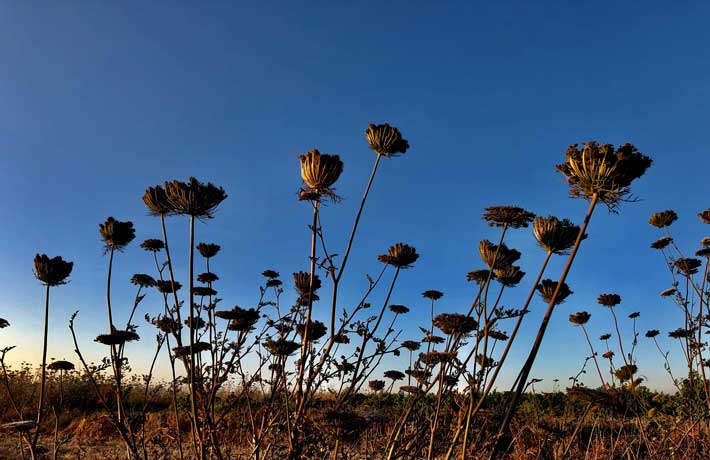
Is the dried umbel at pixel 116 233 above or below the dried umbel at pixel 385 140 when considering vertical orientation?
below

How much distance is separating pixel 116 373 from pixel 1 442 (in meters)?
8.31

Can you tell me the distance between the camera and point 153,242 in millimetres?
6555

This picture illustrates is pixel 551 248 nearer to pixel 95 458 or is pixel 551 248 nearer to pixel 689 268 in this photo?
pixel 689 268

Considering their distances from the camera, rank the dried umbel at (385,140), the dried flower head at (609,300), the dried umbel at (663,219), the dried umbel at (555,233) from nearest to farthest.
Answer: the dried umbel at (555,233)
the dried umbel at (385,140)
the dried umbel at (663,219)
the dried flower head at (609,300)

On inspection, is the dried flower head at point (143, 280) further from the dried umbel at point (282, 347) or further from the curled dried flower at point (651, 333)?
the curled dried flower at point (651, 333)

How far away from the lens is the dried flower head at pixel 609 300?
999 centimetres

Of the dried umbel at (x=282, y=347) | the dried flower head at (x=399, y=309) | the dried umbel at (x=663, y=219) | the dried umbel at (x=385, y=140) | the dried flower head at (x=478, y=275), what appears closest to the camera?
the dried umbel at (x=385, y=140)

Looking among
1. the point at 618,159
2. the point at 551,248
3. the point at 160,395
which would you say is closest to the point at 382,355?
the point at 551,248

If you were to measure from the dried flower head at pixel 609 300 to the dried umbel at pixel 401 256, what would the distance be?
19.7 feet

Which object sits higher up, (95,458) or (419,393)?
(419,393)

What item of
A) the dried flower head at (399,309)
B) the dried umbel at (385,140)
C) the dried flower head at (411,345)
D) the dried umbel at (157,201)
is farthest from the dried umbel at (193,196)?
the dried flower head at (411,345)

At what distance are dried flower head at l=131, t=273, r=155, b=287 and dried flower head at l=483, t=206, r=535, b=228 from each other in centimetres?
469

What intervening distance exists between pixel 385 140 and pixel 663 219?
22.5ft

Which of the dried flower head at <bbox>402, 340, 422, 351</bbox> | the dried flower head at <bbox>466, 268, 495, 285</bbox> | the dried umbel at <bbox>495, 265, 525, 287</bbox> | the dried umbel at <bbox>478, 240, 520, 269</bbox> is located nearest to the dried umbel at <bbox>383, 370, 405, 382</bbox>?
the dried flower head at <bbox>402, 340, 422, 351</bbox>
